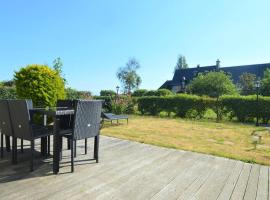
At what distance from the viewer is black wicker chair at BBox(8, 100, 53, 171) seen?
2.97 meters

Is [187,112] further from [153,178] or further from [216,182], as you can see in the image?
[153,178]

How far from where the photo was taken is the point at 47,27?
10.7 metres

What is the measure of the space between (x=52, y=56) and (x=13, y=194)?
1361 centimetres

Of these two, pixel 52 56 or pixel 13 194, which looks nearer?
pixel 13 194

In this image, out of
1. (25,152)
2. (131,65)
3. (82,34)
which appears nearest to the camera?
(25,152)

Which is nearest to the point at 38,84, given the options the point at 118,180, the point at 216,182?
the point at 118,180

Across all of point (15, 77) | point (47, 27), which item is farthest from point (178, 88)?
point (15, 77)

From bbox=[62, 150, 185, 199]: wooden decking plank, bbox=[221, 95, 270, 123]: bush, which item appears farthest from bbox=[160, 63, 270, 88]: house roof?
bbox=[62, 150, 185, 199]: wooden decking plank

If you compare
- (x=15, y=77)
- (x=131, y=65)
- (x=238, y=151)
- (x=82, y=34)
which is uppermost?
(x=131, y=65)

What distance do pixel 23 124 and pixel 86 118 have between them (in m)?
0.86

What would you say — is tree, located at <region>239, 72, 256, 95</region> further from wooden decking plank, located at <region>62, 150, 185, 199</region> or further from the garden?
wooden decking plank, located at <region>62, 150, 185, 199</region>

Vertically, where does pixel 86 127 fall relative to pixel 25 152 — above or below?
above

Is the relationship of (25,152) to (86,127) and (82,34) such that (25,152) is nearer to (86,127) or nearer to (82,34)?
(86,127)

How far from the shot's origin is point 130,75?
44.5 metres
